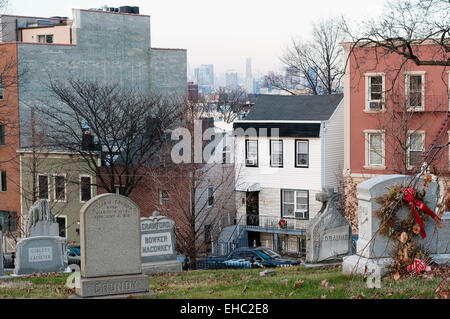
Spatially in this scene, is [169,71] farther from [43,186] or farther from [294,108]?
[43,186]

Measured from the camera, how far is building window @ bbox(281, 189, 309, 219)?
36.5 metres

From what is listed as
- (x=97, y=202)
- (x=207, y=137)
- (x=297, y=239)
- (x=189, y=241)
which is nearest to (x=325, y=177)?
(x=297, y=239)

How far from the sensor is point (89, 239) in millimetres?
11469

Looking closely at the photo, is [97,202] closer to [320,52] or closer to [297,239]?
[297,239]

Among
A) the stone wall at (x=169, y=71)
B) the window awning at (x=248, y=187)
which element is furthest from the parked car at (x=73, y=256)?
the stone wall at (x=169, y=71)

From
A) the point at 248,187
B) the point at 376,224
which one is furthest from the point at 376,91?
the point at 376,224

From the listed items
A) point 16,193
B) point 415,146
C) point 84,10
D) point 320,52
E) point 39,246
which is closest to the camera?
point 39,246

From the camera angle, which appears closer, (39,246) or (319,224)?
(319,224)

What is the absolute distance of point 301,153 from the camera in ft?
121

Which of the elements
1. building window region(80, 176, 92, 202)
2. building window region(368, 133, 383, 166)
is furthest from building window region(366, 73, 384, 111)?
building window region(80, 176, 92, 202)

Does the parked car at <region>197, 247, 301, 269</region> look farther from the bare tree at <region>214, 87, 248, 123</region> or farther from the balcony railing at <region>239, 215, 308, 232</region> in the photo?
the bare tree at <region>214, 87, 248, 123</region>

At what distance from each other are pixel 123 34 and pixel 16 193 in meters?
13.0

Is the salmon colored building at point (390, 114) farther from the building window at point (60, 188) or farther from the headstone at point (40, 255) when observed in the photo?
the headstone at point (40, 255)

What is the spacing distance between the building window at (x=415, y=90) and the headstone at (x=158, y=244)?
18.2 m
